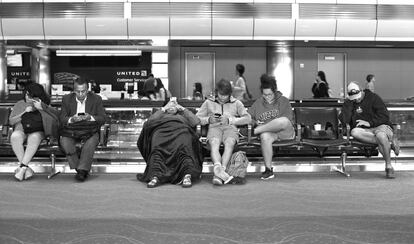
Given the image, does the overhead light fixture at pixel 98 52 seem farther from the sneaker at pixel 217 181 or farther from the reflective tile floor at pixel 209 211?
the sneaker at pixel 217 181

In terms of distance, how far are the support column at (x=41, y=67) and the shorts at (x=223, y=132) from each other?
28.0ft

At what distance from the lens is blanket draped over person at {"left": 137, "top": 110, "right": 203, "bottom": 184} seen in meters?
5.91

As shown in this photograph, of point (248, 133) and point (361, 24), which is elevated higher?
point (361, 24)

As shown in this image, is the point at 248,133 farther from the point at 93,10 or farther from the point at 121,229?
the point at 93,10

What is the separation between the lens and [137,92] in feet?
44.7

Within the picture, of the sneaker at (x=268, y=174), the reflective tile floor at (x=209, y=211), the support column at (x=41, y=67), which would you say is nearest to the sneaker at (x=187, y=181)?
the reflective tile floor at (x=209, y=211)

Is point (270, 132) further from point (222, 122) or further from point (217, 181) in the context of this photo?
point (217, 181)

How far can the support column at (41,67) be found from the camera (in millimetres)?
13688

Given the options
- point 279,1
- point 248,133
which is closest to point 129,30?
point 279,1

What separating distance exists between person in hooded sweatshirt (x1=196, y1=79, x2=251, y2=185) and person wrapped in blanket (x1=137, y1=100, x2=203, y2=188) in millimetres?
209

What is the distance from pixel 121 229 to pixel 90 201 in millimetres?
1267

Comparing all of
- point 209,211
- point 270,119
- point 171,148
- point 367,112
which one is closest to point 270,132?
point 270,119

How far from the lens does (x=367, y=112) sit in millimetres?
6832

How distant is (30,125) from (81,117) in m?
0.64
